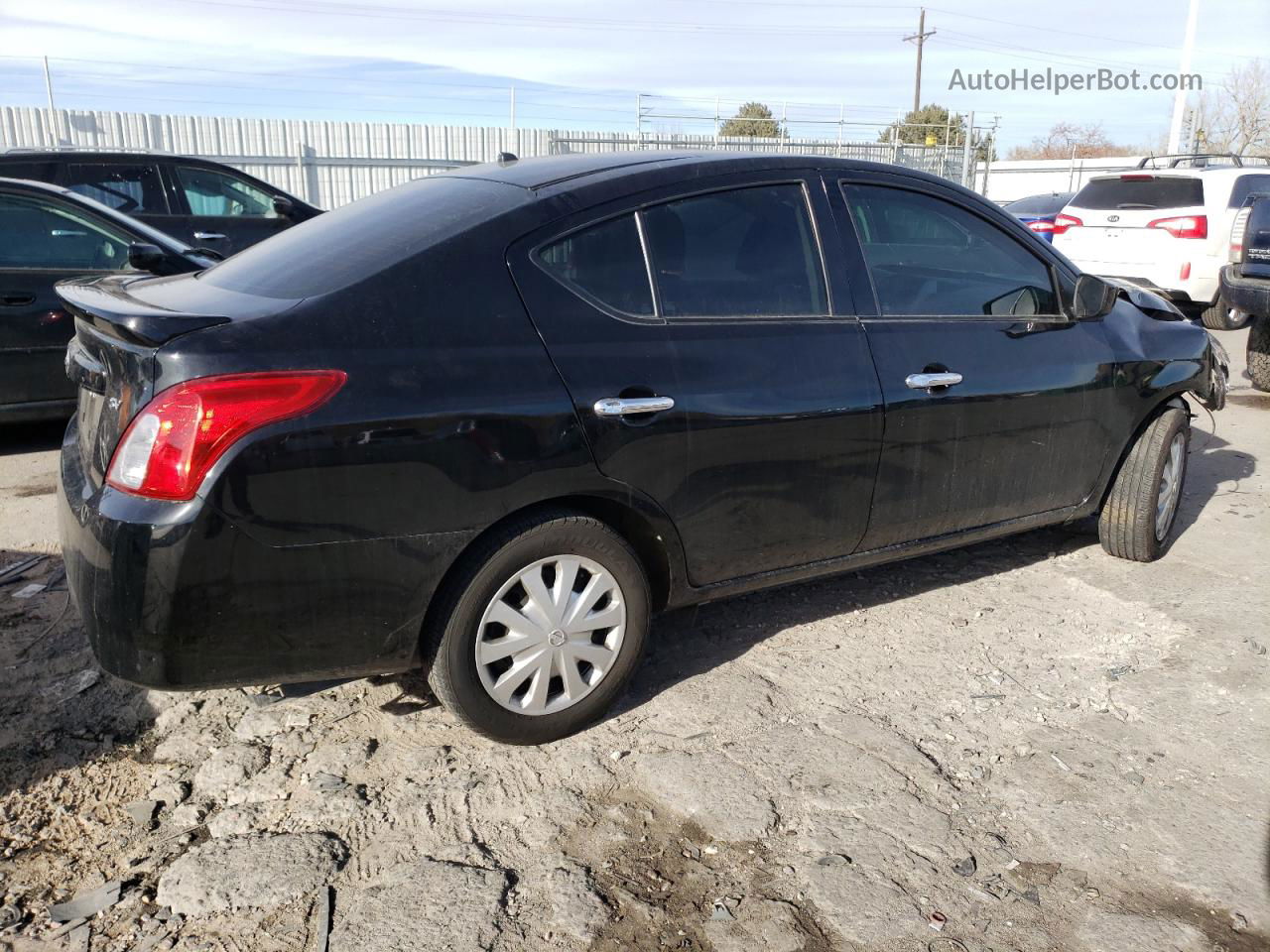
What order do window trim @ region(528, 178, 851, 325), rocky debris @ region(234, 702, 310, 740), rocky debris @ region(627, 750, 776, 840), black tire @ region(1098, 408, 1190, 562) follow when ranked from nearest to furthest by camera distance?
rocky debris @ region(627, 750, 776, 840) < window trim @ region(528, 178, 851, 325) < rocky debris @ region(234, 702, 310, 740) < black tire @ region(1098, 408, 1190, 562)

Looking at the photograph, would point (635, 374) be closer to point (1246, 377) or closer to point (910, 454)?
point (910, 454)

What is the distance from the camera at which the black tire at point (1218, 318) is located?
11859 mm

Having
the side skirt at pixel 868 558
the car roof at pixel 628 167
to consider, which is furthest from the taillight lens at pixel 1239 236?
the car roof at pixel 628 167

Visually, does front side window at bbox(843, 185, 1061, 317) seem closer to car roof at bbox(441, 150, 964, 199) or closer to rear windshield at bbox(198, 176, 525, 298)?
car roof at bbox(441, 150, 964, 199)

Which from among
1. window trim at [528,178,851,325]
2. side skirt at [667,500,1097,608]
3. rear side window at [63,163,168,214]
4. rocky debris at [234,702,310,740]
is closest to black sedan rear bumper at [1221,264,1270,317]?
side skirt at [667,500,1097,608]

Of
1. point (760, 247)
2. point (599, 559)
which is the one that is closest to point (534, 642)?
point (599, 559)

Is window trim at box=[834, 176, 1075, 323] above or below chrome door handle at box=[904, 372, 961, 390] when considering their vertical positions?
above

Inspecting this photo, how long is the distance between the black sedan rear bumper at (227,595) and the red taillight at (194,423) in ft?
0.18

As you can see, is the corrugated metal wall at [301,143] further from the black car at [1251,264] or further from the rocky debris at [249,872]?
the rocky debris at [249,872]

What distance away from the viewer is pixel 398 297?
9.45 ft

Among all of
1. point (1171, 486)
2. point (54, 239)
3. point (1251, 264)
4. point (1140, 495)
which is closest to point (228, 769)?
point (1140, 495)

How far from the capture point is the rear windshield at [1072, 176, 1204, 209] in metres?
12.0

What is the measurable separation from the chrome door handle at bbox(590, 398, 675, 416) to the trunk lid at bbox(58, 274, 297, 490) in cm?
91

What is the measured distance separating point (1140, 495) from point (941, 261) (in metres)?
1.48
